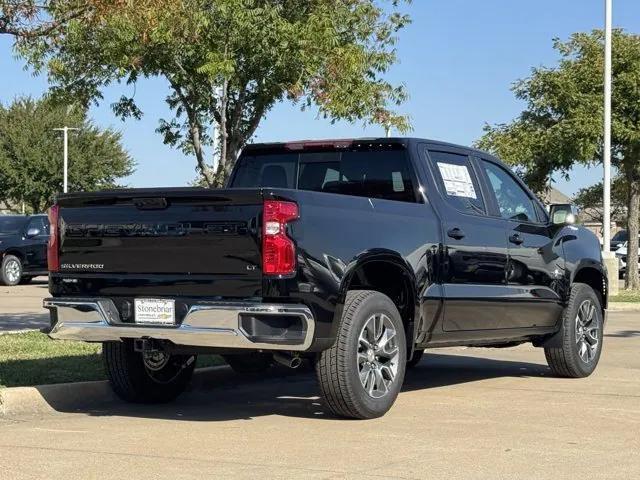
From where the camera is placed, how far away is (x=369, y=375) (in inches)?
317

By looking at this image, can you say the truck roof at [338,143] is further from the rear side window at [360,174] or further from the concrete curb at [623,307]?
the concrete curb at [623,307]

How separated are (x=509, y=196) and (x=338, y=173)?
1.73 m

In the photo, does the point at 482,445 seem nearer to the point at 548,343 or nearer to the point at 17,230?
the point at 548,343

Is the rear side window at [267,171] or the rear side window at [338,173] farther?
the rear side window at [267,171]

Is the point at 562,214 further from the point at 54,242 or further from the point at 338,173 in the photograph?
the point at 54,242

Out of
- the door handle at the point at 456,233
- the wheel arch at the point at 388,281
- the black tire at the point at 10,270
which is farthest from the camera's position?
the black tire at the point at 10,270

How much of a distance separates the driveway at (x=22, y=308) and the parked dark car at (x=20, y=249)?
369mm

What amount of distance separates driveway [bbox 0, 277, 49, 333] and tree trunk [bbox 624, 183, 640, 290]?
1377 centimetres

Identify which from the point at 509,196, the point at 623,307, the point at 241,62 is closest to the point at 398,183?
the point at 509,196

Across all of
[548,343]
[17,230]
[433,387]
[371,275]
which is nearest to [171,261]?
[371,275]

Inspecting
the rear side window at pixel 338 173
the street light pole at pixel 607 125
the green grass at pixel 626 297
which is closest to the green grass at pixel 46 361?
the rear side window at pixel 338 173

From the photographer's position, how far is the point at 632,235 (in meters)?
28.4

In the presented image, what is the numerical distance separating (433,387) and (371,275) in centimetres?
212

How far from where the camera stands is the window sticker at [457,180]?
30.4 ft
